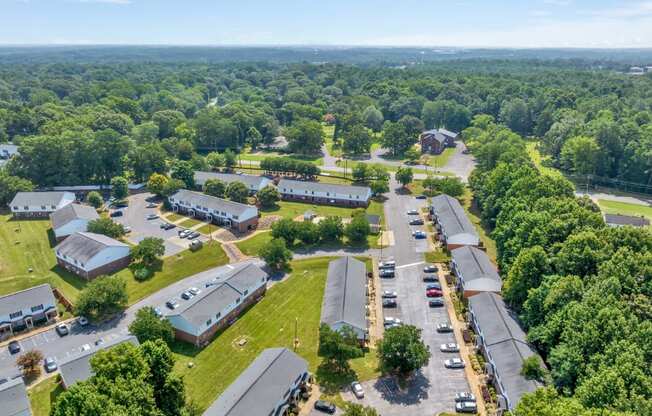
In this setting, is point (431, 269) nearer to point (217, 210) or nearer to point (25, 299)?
point (217, 210)

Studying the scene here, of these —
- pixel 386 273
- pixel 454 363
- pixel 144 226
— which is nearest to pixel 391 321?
pixel 454 363

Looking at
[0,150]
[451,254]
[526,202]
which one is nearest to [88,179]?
[0,150]

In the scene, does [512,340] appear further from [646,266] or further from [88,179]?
[88,179]

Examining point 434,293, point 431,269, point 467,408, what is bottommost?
point 467,408

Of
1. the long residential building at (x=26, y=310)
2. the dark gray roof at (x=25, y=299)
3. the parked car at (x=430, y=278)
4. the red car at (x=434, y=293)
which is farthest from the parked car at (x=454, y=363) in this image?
the dark gray roof at (x=25, y=299)

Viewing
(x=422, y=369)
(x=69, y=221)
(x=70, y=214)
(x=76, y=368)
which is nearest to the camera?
(x=76, y=368)

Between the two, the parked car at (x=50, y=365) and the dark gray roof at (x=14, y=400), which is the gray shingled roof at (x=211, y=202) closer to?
the parked car at (x=50, y=365)
